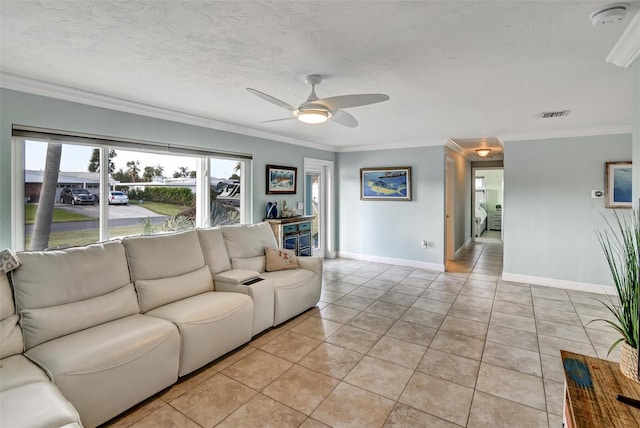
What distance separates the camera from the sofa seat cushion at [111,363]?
5.96 ft

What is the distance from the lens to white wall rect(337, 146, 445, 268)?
564 cm

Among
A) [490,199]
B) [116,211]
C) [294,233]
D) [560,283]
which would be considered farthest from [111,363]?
[490,199]

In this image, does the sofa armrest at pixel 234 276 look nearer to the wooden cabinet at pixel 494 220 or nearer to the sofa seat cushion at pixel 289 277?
the sofa seat cushion at pixel 289 277

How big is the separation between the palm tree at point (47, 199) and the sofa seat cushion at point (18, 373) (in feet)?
4.42

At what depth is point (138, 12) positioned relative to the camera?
5.45ft

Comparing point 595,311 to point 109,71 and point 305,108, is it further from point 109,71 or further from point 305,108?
→ point 109,71

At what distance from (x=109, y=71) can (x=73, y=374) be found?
2176 millimetres

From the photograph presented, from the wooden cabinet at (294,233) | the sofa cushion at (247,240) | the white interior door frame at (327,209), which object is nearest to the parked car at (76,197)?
the sofa cushion at (247,240)

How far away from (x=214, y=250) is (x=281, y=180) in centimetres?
219

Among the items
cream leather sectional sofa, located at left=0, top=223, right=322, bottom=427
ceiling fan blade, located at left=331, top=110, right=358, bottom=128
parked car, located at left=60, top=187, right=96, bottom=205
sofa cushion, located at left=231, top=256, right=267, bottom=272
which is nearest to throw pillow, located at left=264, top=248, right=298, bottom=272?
sofa cushion, located at left=231, top=256, right=267, bottom=272

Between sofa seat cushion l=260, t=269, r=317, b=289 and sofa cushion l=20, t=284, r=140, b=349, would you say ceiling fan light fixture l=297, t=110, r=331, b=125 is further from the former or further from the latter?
sofa cushion l=20, t=284, r=140, b=349

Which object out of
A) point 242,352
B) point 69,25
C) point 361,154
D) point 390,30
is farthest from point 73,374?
point 361,154

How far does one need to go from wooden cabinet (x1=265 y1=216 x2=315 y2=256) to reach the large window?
713 millimetres

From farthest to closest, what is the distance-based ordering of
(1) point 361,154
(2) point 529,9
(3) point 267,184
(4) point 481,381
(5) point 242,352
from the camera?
(1) point 361,154 → (3) point 267,184 → (5) point 242,352 → (4) point 481,381 → (2) point 529,9
